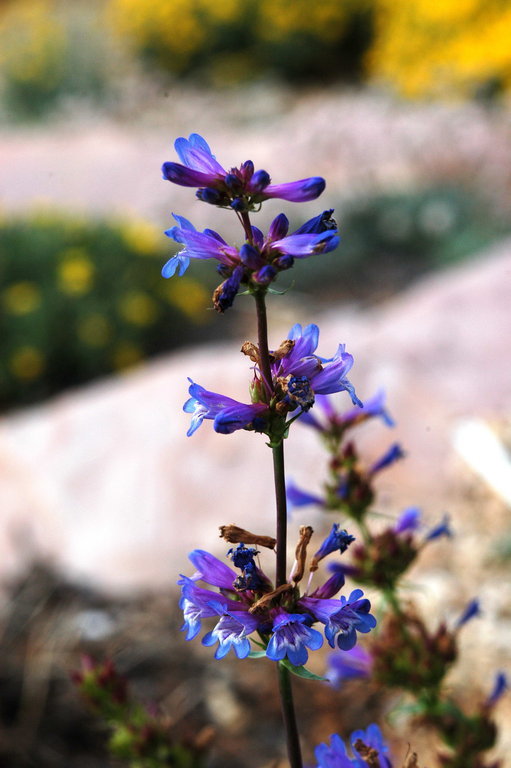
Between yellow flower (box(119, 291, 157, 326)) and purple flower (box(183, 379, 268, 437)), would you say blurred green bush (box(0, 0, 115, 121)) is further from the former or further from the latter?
purple flower (box(183, 379, 268, 437))

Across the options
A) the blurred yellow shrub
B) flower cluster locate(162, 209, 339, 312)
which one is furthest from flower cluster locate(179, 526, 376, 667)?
the blurred yellow shrub

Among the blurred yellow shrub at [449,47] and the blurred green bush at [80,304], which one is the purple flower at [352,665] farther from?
the blurred yellow shrub at [449,47]

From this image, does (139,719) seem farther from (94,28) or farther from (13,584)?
(94,28)

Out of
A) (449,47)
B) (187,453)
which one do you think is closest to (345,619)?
(187,453)

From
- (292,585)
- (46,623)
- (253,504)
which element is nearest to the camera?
(292,585)

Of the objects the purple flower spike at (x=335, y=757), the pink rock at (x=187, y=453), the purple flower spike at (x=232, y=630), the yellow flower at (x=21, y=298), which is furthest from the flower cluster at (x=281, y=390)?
the yellow flower at (x=21, y=298)

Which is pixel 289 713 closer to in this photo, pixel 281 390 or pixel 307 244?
pixel 281 390

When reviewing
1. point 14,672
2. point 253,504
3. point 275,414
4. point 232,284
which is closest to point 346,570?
point 275,414
